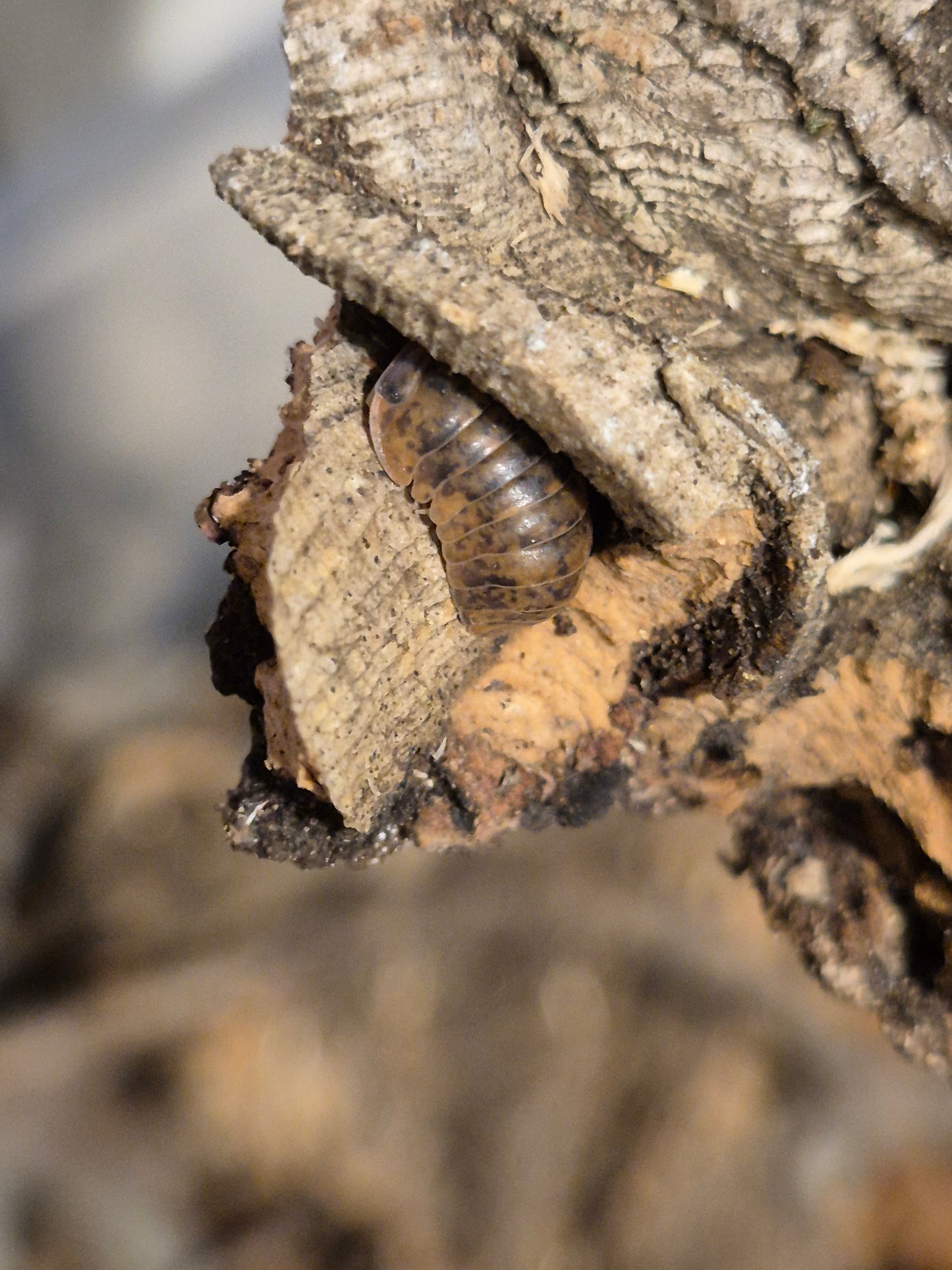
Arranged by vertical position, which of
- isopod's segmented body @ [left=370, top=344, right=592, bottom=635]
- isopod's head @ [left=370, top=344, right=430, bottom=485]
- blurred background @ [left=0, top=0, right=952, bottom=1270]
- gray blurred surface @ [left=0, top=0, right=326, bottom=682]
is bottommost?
blurred background @ [left=0, top=0, right=952, bottom=1270]

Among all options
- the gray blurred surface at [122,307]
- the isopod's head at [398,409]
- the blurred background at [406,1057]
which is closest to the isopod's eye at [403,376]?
the isopod's head at [398,409]

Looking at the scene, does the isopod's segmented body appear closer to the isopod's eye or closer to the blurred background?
the isopod's eye

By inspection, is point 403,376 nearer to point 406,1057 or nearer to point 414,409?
point 414,409

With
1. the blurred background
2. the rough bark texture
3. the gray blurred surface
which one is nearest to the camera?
the rough bark texture

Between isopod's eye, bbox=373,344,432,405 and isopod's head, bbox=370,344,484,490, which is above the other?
isopod's eye, bbox=373,344,432,405

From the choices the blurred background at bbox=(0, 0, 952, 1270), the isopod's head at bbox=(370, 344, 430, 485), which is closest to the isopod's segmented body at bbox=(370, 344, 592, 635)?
the isopod's head at bbox=(370, 344, 430, 485)

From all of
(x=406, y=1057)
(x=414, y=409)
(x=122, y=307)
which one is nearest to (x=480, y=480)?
(x=414, y=409)
